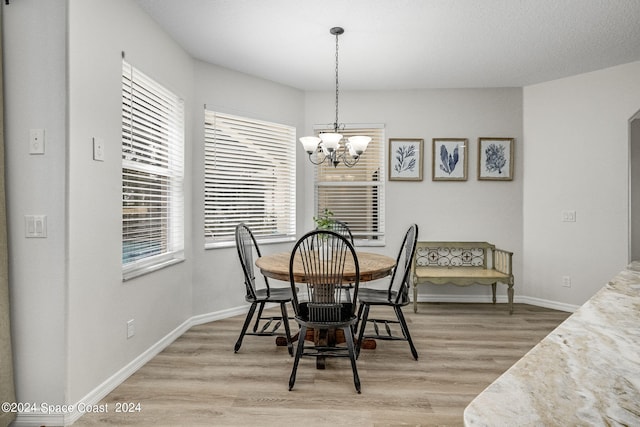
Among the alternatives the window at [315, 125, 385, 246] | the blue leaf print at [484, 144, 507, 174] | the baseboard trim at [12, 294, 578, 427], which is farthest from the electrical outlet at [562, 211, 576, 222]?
the window at [315, 125, 385, 246]

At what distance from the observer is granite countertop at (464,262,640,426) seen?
0.49 meters

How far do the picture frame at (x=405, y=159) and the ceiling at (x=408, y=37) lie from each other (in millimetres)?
715

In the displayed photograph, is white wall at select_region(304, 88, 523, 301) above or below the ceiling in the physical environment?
below

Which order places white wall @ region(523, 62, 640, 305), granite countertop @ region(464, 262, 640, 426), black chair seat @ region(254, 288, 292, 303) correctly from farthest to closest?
white wall @ region(523, 62, 640, 305)
black chair seat @ region(254, 288, 292, 303)
granite countertop @ region(464, 262, 640, 426)

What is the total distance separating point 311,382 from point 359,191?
8.73 ft

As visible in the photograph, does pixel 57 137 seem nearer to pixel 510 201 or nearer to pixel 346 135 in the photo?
pixel 346 135

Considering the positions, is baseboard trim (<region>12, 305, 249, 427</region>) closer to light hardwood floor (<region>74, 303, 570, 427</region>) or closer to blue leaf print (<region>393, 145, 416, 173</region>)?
light hardwood floor (<region>74, 303, 570, 427</region>)

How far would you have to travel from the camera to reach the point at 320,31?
307 centimetres

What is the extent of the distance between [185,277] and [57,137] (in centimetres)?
182

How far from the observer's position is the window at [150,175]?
264cm

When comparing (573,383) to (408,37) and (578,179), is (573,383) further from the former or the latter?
(578,179)

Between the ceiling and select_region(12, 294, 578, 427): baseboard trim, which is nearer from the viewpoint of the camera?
select_region(12, 294, 578, 427): baseboard trim

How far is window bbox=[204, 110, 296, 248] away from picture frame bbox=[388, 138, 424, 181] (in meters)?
1.20

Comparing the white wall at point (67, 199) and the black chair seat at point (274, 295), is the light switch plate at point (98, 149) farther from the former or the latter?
the black chair seat at point (274, 295)
